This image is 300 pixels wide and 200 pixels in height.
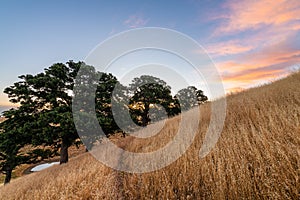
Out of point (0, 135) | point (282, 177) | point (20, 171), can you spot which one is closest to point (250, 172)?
point (282, 177)

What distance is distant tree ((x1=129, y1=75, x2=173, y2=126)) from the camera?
26.6 metres

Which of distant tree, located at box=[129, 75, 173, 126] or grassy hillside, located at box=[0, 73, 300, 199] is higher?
distant tree, located at box=[129, 75, 173, 126]

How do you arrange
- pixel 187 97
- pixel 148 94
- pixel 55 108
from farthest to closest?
1. pixel 187 97
2. pixel 148 94
3. pixel 55 108

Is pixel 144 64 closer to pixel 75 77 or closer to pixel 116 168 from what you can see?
pixel 116 168

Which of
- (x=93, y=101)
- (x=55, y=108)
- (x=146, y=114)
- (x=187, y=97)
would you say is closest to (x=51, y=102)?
(x=55, y=108)

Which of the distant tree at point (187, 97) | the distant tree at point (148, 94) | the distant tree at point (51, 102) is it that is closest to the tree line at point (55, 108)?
the distant tree at point (51, 102)

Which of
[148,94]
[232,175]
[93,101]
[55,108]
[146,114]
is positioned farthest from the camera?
[148,94]

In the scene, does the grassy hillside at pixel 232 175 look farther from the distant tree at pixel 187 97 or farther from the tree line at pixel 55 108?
the distant tree at pixel 187 97

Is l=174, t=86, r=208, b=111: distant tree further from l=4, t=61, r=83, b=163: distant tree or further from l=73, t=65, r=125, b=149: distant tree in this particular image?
l=4, t=61, r=83, b=163: distant tree

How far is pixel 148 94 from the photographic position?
27766 millimetres

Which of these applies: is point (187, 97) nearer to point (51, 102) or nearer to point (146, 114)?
point (146, 114)

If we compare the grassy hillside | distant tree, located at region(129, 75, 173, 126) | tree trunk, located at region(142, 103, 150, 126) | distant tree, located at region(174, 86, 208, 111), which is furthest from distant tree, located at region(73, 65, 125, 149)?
distant tree, located at region(174, 86, 208, 111)

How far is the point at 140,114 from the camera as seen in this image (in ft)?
86.5

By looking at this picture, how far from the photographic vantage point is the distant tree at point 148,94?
2661 centimetres
